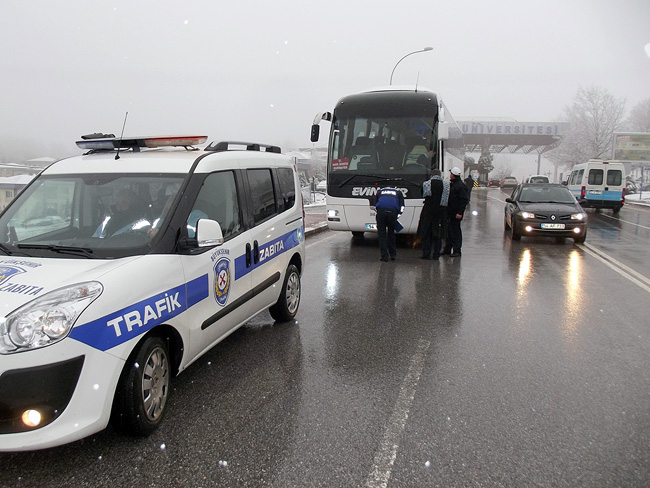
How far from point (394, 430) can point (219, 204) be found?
222 cm

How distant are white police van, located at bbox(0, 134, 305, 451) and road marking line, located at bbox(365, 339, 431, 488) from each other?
1.44 m

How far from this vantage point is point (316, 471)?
281cm

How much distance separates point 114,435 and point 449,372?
2.64m

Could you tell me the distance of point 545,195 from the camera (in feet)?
44.1

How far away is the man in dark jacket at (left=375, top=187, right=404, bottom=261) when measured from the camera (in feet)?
32.1

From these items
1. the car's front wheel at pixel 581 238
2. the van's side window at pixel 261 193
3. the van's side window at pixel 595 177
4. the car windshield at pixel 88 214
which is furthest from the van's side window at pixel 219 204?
the van's side window at pixel 595 177

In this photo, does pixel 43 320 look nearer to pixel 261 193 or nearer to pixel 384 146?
pixel 261 193

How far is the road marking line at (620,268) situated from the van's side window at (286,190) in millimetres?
5560

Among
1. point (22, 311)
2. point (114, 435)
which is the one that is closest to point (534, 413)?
point (114, 435)

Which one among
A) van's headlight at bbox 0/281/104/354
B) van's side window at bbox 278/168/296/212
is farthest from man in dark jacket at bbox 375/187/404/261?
van's headlight at bbox 0/281/104/354

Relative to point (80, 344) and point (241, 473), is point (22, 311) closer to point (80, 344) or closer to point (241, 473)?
point (80, 344)

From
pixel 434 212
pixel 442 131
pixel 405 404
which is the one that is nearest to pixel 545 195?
pixel 442 131

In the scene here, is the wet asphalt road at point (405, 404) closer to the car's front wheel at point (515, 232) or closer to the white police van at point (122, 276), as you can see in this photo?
the white police van at point (122, 276)

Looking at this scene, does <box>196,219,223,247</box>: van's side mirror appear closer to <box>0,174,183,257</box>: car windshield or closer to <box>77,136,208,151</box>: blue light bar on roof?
<box>0,174,183,257</box>: car windshield
